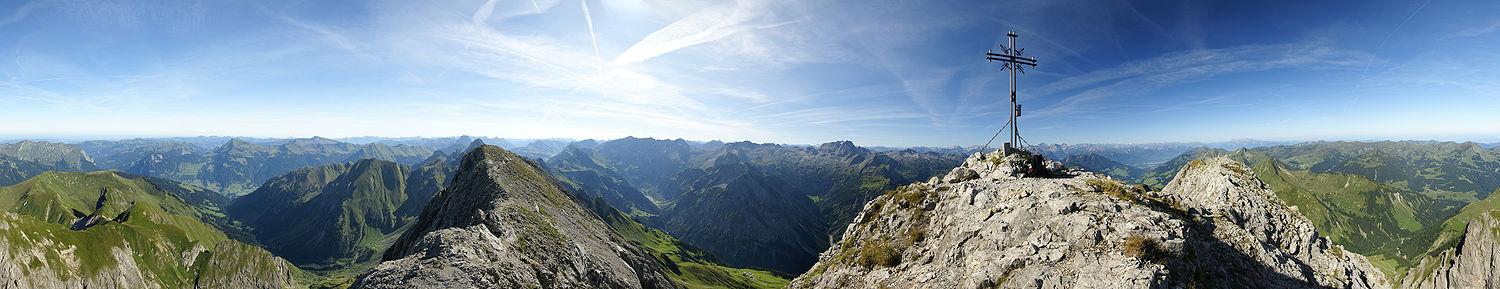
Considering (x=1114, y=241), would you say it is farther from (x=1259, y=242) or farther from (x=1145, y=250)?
(x=1259, y=242)

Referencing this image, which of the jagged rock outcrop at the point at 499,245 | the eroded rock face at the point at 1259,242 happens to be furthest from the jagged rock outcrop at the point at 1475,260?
the jagged rock outcrop at the point at 499,245

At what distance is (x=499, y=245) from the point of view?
33.9 m

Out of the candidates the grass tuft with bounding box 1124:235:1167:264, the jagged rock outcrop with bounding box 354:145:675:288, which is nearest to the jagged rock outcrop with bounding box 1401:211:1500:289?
the grass tuft with bounding box 1124:235:1167:264

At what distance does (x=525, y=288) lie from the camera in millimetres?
29719

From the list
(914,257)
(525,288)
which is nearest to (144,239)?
(525,288)

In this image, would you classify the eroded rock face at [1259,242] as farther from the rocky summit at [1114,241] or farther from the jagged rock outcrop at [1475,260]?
the jagged rock outcrop at [1475,260]

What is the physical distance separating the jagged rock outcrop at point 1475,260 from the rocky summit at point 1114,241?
20153 cm

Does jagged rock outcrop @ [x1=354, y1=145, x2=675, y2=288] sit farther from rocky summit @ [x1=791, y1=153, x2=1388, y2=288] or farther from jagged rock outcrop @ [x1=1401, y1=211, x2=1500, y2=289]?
jagged rock outcrop @ [x1=1401, y1=211, x2=1500, y2=289]

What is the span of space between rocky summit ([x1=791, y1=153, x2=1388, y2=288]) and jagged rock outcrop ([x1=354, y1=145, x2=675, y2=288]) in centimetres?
2028

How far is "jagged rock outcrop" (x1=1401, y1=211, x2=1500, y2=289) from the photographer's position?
129 m

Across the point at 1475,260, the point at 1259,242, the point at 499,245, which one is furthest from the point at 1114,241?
the point at 1475,260

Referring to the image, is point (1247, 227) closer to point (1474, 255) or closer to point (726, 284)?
point (726, 284)

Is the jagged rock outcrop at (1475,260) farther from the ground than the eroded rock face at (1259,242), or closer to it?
closer to it

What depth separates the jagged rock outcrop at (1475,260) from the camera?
12921 centimetres
